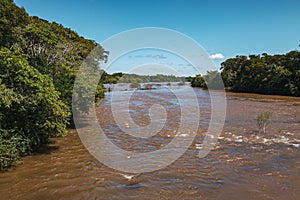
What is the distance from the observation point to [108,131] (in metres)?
13.0

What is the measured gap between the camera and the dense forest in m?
7.14

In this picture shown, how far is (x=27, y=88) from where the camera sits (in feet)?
24.5

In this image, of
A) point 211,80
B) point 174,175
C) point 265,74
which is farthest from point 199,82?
point 174,175

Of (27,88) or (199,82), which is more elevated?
(199,82)

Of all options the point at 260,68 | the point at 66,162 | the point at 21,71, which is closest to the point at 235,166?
the point at 66,162

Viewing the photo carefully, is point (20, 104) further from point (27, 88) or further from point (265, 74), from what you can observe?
point (265, 74)

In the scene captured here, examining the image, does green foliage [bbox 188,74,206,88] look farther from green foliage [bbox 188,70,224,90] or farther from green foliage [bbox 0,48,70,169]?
green foliage [bbox 0,48,70,169]

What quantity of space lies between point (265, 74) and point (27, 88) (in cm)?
4511

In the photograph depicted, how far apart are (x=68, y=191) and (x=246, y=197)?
14.5ft

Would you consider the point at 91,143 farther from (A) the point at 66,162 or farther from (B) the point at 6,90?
(B) the point at 6,90

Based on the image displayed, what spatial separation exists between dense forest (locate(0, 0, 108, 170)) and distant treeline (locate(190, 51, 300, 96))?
122 feet

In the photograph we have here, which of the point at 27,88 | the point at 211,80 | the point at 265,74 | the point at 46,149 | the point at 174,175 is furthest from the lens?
the point at 211,80

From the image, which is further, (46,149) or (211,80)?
(211,80)

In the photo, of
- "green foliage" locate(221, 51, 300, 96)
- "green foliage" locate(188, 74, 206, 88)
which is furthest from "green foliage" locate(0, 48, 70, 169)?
"green foliage" locate(188, 74, 206, 88)
